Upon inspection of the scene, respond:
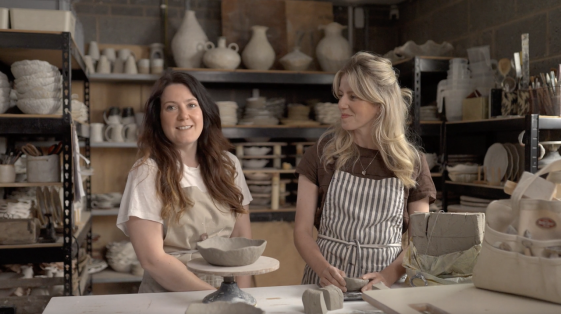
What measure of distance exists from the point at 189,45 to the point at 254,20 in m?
0.65

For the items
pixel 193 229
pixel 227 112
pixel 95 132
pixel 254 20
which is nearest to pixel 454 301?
pixel 193 229

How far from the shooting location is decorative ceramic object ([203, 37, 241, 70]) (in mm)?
4059

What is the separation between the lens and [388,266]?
194 cm

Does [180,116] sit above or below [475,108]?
below

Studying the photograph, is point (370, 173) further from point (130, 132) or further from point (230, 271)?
point (130, 132)

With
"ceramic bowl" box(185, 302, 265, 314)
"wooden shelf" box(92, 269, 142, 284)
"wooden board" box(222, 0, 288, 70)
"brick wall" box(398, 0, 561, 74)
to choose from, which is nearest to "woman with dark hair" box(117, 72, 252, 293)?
"ceramic bowl" box(185, 302, 265, 314)

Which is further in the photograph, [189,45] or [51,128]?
[189,45]

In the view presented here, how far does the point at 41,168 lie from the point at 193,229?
Answer: 1526 millimetres

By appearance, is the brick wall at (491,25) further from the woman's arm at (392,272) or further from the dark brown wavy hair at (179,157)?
the dark brown wavy hair at (179,157)

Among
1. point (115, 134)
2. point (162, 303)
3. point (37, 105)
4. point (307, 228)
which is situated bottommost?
point (162, 303)

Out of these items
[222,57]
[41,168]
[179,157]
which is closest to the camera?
[179,157]

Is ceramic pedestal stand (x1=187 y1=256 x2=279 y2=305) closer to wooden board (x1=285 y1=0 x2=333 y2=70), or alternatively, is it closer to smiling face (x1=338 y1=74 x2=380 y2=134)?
smiling face (x1=338 y1=74 x2=380 y2=134)

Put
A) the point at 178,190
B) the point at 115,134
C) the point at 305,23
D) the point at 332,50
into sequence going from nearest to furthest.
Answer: the point at 178,190 < the point at 115,134 < the point at 332,50 < the point at 305,23

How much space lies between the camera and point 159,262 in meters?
1.84
